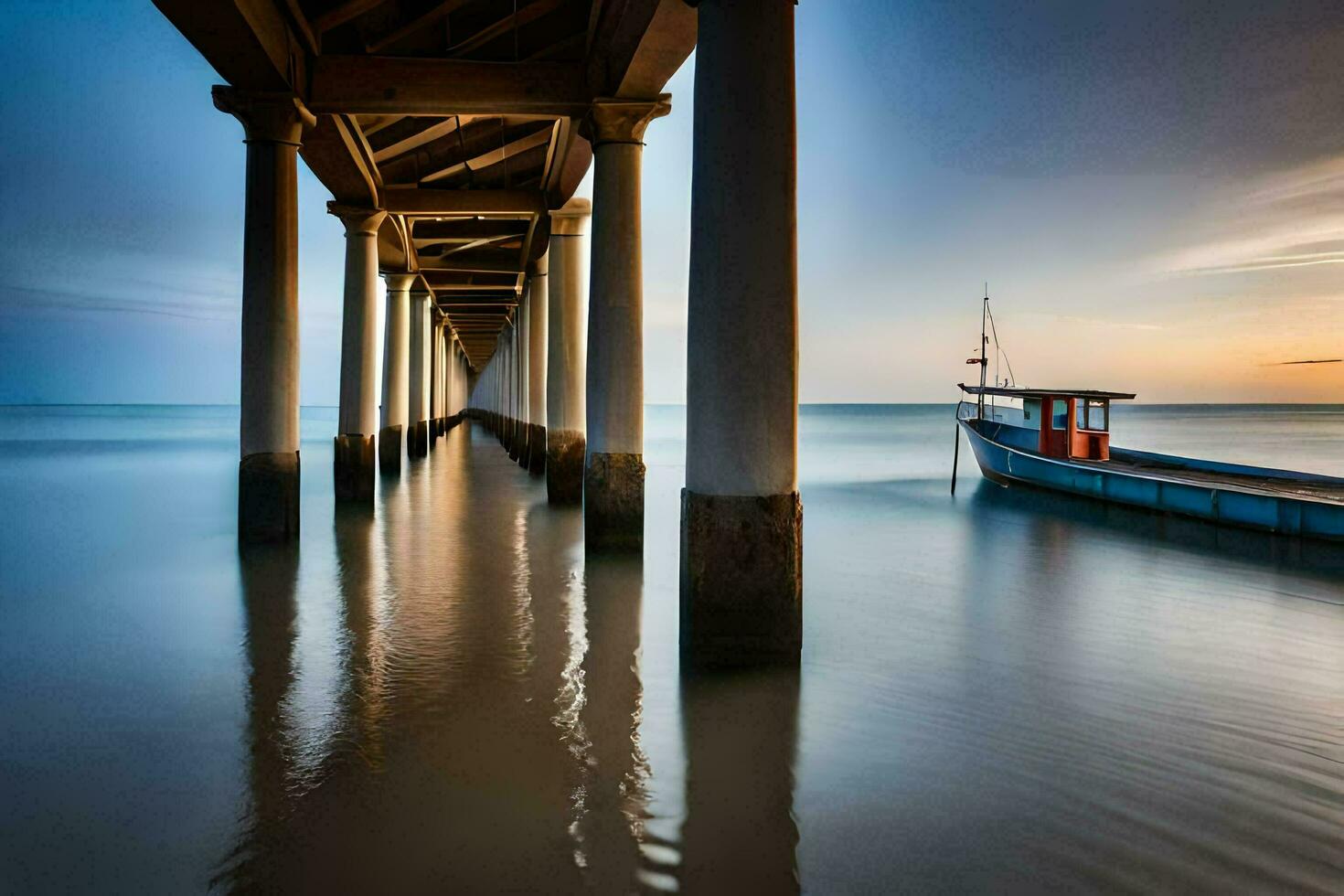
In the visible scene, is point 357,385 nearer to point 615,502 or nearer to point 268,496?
point 268,496

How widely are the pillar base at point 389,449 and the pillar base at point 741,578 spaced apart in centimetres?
1892

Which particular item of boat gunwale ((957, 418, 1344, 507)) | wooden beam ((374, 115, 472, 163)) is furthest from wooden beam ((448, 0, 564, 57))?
boat gunwale ((957, 418, 1344, 507))

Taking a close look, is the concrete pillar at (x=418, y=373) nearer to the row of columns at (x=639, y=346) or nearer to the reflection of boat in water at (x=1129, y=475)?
the row of columns at (x=639, y=346)

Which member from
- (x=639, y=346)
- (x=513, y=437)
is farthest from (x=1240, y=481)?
(x=513, y=437)

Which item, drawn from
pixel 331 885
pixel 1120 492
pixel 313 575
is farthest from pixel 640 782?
pixel 1120 492

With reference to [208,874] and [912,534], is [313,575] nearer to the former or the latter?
[208,874]

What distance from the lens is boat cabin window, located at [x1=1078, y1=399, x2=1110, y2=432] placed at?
26.1 m

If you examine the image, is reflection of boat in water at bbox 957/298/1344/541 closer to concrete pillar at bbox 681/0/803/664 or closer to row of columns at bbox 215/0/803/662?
row of columns at bbox 215/0/803/662

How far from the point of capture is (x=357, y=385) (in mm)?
16953

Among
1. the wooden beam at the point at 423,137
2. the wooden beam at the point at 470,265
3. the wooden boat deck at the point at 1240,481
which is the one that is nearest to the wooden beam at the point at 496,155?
the wooden beam at the point at 423,137

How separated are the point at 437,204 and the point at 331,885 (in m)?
17.3

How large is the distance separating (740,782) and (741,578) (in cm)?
182

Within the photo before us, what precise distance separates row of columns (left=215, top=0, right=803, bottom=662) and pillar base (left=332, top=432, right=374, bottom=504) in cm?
4

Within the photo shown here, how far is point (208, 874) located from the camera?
319 centimetres
